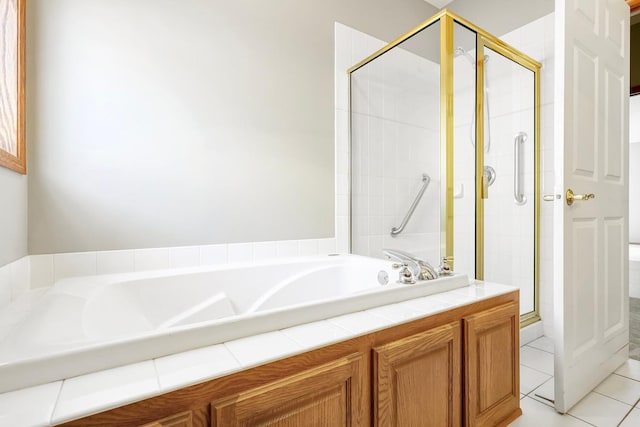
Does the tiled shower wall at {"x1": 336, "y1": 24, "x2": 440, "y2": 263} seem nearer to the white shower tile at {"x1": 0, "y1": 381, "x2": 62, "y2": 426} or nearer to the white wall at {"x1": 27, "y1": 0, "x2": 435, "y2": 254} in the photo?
the white wall at {"x1": 27, "y1": 0, "x2": 435, "y2": 254}

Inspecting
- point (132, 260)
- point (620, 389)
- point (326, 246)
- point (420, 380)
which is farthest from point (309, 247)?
point (620, 389)

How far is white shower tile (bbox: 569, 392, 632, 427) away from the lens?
132 centimetres

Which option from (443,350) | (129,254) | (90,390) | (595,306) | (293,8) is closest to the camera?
(90,390)

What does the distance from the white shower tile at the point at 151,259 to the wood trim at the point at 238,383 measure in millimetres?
1086

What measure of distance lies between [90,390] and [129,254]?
1035 millimetres

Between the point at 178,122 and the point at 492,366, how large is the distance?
1.77m

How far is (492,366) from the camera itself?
1144 mm

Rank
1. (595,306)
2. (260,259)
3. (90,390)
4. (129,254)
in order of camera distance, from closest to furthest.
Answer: (90,390), (129,254), (595,306), (260,259)

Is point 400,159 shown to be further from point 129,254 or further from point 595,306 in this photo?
point 129,254

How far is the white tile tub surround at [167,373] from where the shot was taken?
19.9 inches

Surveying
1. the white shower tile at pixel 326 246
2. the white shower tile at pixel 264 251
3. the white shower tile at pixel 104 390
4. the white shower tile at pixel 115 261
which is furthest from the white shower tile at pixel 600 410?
the white shower tile at pixel 115 261

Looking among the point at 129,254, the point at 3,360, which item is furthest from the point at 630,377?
Result: the point at 129,254

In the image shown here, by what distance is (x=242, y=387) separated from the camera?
0.64 meters

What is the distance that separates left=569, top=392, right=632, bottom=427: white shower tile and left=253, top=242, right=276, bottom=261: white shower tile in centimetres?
165
